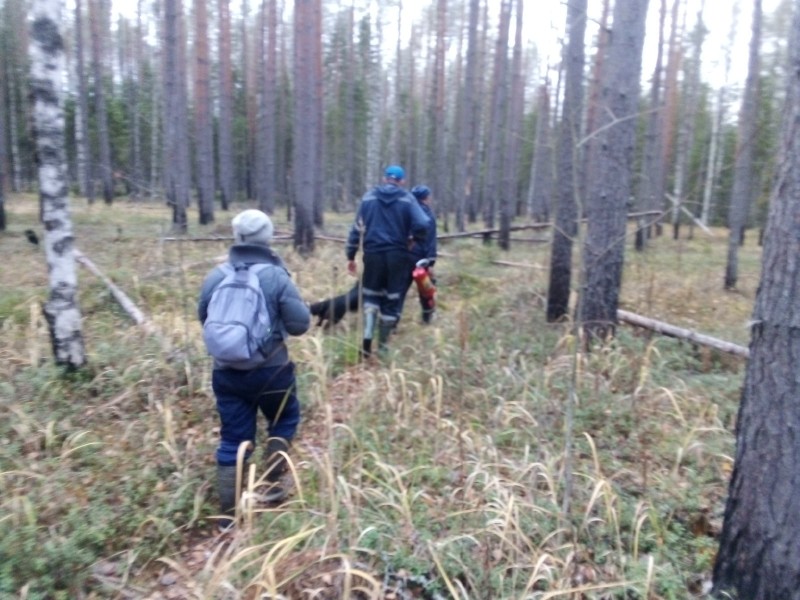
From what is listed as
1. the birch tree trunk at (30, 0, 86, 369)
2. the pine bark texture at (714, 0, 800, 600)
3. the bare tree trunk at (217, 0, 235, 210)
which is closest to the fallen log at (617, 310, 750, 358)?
the pine bark texture at (714, 0, 800, 600)

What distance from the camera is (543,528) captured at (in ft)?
13.0

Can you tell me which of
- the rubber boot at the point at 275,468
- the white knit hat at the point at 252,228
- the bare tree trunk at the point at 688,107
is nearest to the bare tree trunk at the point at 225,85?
the bare tree trunk at the point at 688,107

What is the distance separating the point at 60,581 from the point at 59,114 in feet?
13.3

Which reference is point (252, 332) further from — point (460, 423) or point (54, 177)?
point (54, 177)

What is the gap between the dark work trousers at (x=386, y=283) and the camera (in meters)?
7.39

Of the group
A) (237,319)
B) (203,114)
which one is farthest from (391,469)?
(203,114)

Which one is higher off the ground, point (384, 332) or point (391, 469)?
point (384, 332)

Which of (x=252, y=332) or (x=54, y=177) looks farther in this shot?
(x=54, y=177)

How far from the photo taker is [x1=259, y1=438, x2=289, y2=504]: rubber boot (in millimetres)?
4352

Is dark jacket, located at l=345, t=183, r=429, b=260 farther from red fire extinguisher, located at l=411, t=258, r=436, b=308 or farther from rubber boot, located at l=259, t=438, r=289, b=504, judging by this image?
rubber boot, located at l=259, t=438, r=289, b=504

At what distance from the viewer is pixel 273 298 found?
4.30 meters

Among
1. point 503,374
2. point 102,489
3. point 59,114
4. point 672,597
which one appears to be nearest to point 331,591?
point 672,597

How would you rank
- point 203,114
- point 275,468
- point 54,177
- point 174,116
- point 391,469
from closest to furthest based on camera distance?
1. point 391,469
2. point 275,468
3. point 54,177
4. point 174,116
5. point 203,114

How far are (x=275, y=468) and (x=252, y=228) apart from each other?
1.66 meters
